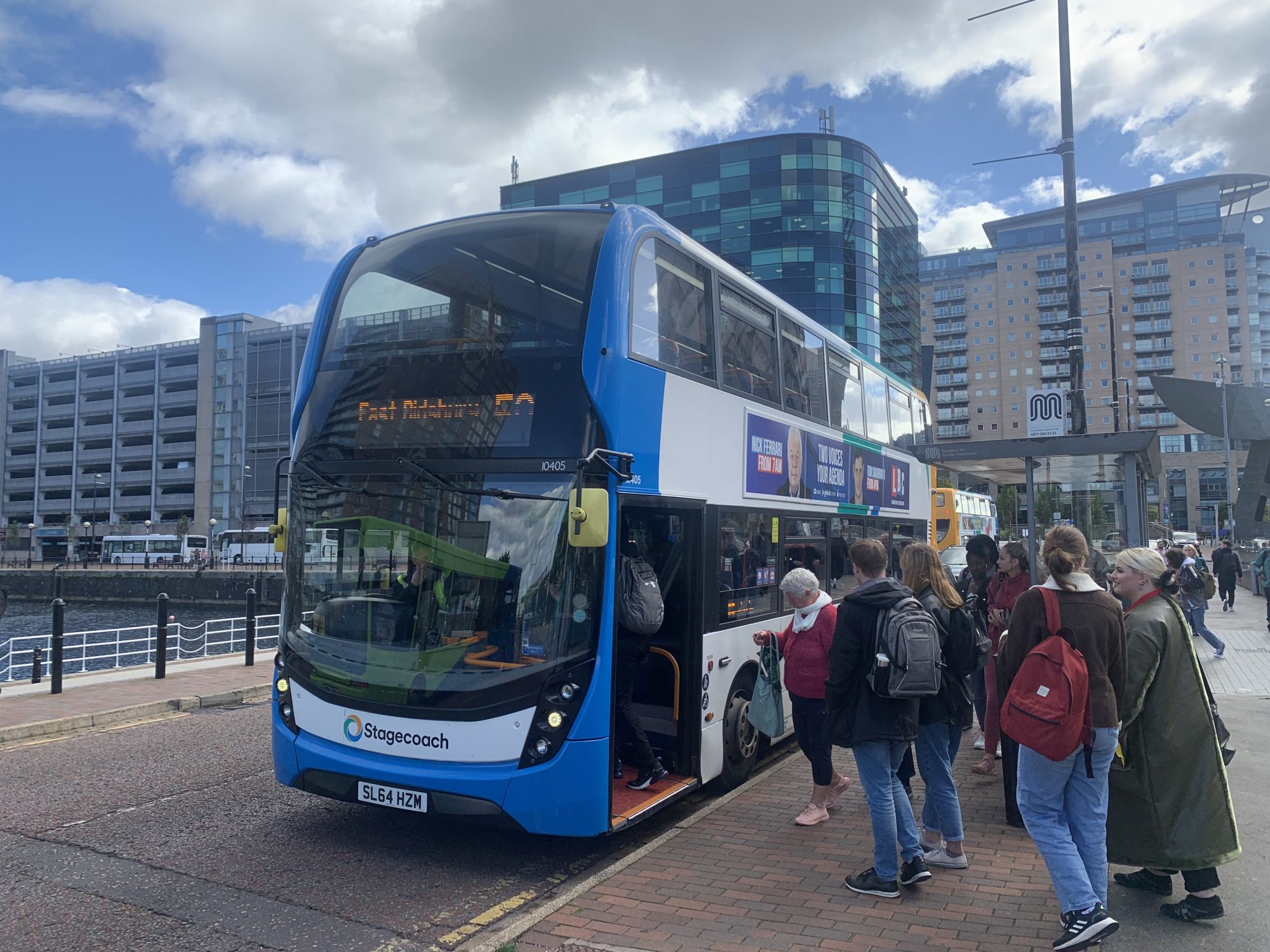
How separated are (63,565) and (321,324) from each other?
7578cm

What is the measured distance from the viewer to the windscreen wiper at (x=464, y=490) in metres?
5.61

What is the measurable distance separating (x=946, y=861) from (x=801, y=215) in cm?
6484

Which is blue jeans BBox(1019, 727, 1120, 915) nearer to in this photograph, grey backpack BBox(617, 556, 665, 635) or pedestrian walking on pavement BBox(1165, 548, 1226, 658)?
grey backpack BBox(617, 556, 665, 635)

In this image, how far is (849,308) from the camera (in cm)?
6656

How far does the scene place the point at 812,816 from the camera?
6.27 metres

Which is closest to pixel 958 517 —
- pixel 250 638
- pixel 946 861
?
pixel 250 638

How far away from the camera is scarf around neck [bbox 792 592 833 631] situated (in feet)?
19.7

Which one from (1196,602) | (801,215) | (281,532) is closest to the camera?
(281,532)

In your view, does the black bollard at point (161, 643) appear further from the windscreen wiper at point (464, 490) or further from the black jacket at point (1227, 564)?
the black jacket at point (1227, 564)

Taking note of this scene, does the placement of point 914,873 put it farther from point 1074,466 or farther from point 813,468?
point 1074,466

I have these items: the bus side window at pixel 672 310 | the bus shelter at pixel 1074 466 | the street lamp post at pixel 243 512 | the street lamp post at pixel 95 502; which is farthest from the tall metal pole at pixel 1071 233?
the street lamp post at pixel 95 502

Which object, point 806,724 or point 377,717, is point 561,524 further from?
point 806,724

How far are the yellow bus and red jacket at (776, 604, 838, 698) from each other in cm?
2007

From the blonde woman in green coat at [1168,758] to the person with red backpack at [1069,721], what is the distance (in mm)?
244
